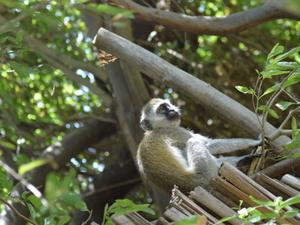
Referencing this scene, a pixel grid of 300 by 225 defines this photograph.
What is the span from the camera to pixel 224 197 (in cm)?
315

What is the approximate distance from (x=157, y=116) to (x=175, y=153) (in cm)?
59

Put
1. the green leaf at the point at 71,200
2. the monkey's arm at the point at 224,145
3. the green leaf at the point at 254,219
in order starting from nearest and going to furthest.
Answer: the green leaf at the point at 254,219 → the green leaf at the point at 71,200 → the monkey's arm at the point at 224,145

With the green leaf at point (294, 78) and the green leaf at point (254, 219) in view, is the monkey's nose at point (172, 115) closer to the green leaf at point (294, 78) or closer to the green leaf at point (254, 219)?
the green leaf at point (294, 78)

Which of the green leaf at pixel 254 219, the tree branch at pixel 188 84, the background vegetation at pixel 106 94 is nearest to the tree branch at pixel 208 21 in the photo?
the tree branch at pixel 188 84

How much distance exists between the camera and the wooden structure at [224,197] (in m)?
2.90

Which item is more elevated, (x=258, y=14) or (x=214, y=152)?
(x=258, y=14)

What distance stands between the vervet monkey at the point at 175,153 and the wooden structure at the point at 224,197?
1.09m

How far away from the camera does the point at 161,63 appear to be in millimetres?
4059

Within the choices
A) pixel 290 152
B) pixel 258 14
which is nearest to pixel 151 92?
pixel 258 14

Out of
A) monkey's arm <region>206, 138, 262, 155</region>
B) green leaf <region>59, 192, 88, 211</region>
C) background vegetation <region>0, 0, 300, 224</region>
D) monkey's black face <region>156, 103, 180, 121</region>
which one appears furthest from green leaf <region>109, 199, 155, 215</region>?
background vegetation <region>0, 0, 300, 224</region>

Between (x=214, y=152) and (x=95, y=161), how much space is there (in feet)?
6.40

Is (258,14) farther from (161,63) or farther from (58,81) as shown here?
(58,81)

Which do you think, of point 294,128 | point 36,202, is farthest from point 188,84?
point 36,202

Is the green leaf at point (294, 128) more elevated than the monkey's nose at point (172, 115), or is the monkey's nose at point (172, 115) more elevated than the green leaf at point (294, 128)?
the green leaf at point (294, 128)
